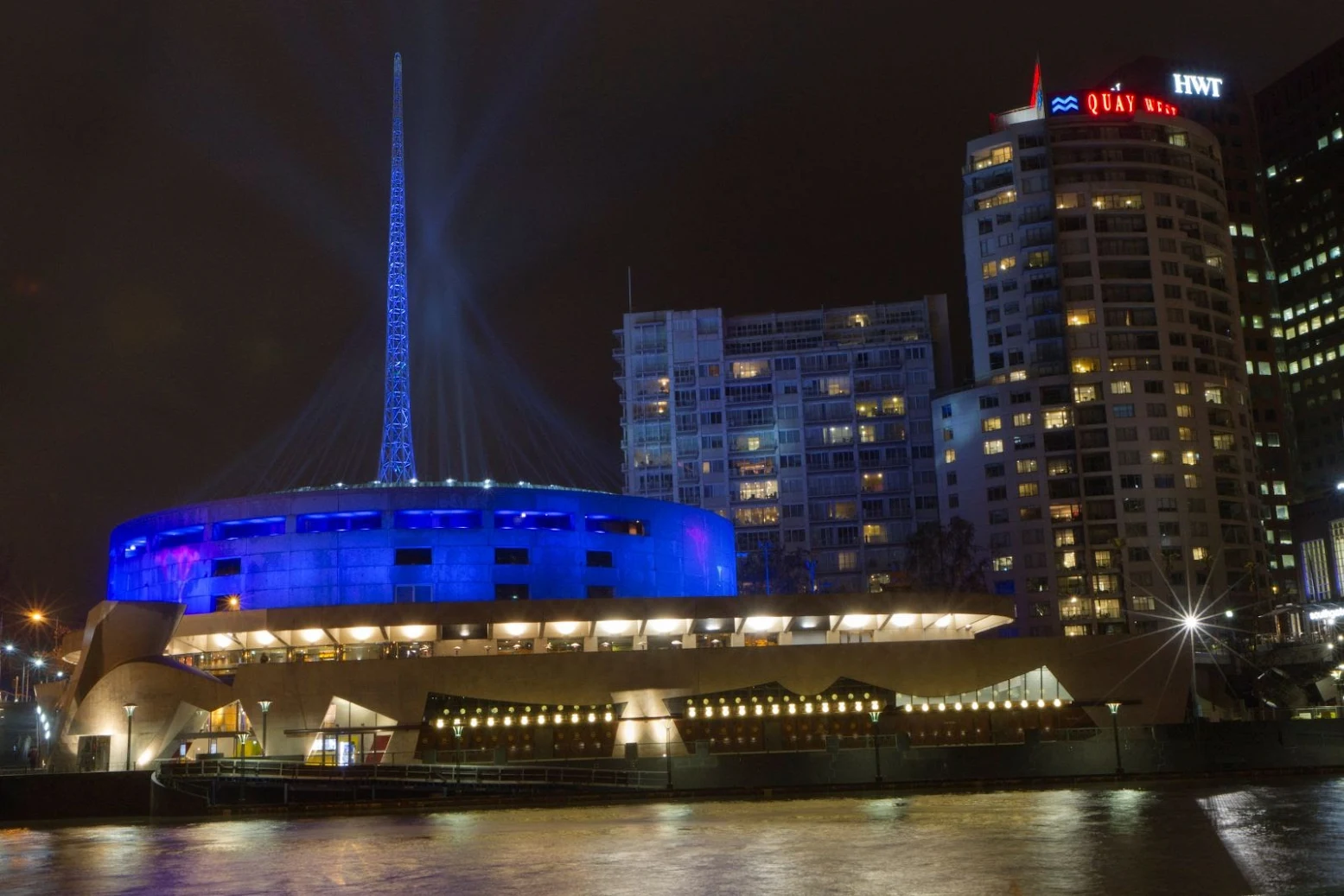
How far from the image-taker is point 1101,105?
154m

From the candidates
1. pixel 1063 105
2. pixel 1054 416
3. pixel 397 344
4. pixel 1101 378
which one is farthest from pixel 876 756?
pixel 1063 105

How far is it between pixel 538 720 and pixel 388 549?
61.0 ft

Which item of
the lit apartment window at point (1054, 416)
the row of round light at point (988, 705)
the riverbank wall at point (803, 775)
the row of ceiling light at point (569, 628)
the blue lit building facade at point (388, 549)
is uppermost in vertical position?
the lit apartment window at point (1054, 416)

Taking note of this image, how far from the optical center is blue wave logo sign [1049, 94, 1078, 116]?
153 m

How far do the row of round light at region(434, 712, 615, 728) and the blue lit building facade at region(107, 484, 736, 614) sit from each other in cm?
1190

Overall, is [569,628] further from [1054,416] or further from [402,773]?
[1054,416]

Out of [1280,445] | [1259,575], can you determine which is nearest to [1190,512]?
[1259,575]

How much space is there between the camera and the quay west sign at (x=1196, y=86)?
630ft

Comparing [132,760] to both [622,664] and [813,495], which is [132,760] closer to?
[622,664]

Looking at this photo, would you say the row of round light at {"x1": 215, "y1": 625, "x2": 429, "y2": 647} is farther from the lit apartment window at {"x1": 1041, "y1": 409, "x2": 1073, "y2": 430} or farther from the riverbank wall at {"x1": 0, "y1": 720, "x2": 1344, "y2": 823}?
the lit apartment window at {"x1": 1041, "y1": 409, "x2": 1073, "y2": 430}

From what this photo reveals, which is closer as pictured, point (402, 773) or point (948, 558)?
point (402, 773)

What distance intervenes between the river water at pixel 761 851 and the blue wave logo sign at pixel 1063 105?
120 metres

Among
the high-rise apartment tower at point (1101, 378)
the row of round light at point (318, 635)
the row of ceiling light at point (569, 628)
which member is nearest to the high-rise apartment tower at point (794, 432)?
the high-rise apartment tower at point (1101, 378)

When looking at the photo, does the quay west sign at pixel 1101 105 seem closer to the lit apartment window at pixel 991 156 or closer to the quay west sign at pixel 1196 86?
the lit apartment window at pixel 991 156
